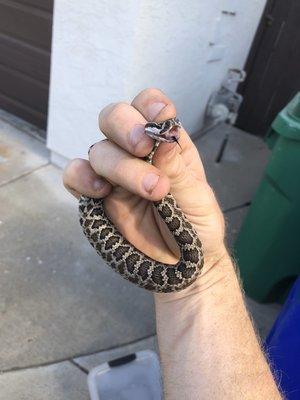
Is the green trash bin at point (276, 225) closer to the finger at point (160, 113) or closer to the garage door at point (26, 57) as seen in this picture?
the finger at point (160, 113)

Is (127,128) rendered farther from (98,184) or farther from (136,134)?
(98,184)

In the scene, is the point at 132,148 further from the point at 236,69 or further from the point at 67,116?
the point at 236,69

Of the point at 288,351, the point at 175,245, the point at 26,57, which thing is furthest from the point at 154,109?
the point at 26,57

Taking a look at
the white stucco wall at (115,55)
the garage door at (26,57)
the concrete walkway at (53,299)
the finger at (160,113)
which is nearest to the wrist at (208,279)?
the finger at (160,113)

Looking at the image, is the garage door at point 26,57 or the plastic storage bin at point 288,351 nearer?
the plastic storage bin at point 288,351

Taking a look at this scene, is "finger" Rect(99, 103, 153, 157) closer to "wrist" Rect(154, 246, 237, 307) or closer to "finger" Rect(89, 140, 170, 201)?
"finger" Rect(89, 140, 170, 201)
